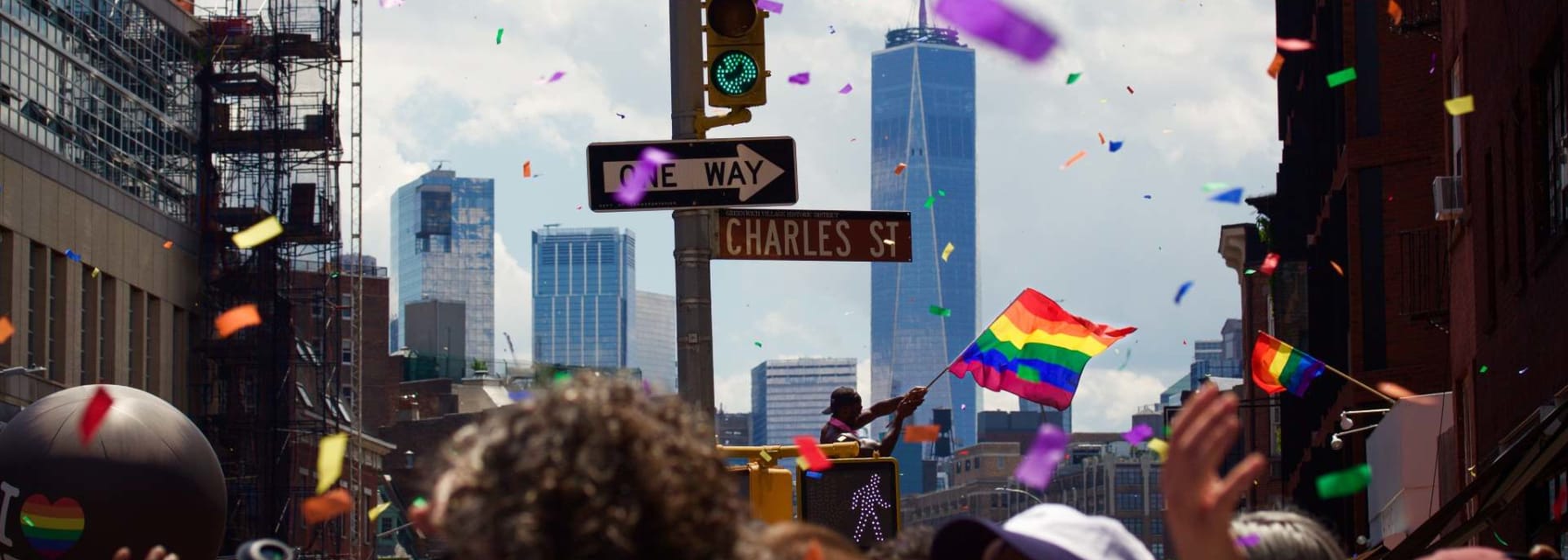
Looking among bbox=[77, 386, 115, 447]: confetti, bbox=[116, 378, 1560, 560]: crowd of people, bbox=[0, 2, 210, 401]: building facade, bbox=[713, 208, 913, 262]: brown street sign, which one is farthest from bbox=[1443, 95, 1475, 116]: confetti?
bbox=[0, 2, 210, 401]: building facade

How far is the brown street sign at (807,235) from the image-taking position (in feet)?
37.4

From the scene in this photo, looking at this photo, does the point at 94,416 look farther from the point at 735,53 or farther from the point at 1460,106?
the point at 1460,106

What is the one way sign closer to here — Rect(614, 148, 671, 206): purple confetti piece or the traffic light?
Rect(614, 148, 671, 206): purple confetti piece

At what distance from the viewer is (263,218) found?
7125 centimetres

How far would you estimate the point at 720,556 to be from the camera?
8.52 ft

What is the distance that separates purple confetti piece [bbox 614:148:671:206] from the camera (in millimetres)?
11289

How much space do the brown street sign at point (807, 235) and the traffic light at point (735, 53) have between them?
587 millimetres

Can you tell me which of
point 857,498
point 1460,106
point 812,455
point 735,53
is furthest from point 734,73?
point 1460,106

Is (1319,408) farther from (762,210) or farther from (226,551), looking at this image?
(762,210)

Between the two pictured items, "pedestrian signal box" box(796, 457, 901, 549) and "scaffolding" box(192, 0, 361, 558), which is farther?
"scaffolding" box(192, 0, 361, 558)

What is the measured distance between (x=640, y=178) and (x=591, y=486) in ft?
29.0

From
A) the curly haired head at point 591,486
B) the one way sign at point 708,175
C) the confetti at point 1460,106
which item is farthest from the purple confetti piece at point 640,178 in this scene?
the confetti at point 1460,106

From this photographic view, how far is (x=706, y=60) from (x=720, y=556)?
29.3 feet

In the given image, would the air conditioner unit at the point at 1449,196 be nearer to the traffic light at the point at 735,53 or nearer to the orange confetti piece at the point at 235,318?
the traffic light at the point at 735,53
